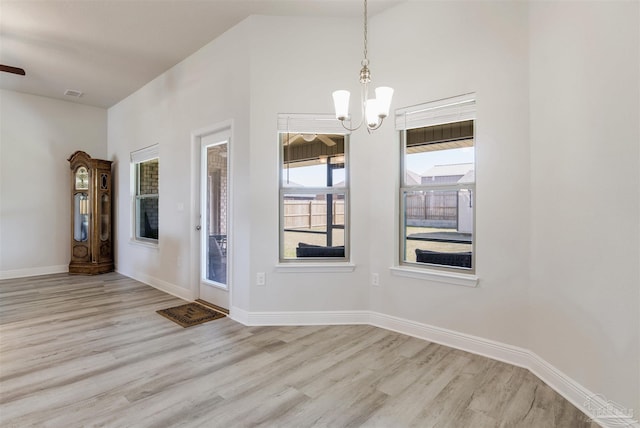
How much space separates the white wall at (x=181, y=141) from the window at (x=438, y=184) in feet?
5.22

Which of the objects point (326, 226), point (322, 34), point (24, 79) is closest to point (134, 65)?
point (24, 79)

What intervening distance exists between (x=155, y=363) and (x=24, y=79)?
5.01 meters

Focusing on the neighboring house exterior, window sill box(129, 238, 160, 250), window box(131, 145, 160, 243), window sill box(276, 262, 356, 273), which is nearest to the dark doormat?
window sill box(276, 262, 356, 273)

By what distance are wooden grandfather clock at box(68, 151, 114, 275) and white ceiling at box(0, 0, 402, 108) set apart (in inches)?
55.5

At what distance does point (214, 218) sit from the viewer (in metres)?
3.97

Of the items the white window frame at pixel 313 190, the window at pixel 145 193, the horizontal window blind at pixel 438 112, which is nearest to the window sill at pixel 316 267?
the white window frame at pixel 313 190

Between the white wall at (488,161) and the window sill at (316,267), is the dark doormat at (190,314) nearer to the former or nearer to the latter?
the white wall at (488,161)

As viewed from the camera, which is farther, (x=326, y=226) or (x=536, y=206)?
(x=326, y=226)

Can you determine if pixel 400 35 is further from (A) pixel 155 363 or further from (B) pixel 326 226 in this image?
(A) pixel 155 363

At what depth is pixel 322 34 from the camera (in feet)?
10.5

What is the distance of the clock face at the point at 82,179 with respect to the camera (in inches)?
224

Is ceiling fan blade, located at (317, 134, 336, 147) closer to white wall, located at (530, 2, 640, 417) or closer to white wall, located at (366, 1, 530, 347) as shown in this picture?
white wall, located at (366, 1, 530, 347)

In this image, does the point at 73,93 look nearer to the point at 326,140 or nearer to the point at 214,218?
the point at 214,218

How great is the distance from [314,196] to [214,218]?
1.39 m
